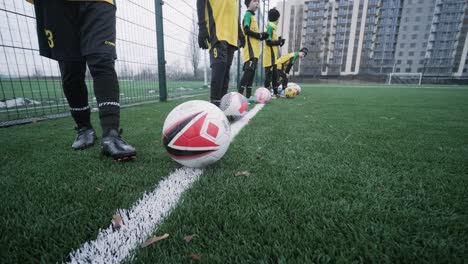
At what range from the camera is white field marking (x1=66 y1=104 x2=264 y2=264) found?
0.85 metres

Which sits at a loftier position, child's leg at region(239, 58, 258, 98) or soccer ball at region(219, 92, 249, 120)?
child's leg at region(239, 58, 258, 98)

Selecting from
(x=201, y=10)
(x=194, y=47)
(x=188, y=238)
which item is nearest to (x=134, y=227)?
(x=188, y=238)

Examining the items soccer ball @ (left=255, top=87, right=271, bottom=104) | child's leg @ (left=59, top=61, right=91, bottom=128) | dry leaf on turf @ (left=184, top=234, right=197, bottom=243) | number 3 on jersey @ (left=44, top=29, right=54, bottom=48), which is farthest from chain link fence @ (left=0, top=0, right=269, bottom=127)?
dry leaf on turf @ (left=184, top=234, right=197, bottom=243)

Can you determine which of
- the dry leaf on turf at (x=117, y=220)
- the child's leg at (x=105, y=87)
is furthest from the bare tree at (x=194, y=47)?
the dry leaf on turf at (x=117, y=220)

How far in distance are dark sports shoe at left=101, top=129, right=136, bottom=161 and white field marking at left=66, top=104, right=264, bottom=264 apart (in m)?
0.49

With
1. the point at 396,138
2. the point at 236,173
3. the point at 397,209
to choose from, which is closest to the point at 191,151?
the point at 236,173

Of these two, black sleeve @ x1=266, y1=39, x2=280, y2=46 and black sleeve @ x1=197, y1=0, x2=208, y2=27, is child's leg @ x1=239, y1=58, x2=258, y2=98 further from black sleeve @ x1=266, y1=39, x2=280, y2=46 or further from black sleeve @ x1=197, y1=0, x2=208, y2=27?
black sleeve @ x1=197, y1=0, x2=208, y2=27

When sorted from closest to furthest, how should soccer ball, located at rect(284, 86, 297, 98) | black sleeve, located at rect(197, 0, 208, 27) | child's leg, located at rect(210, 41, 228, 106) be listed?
black sleeve, located at rect(197, 0, 208, 27), child's leg, located at rect(210, 41, 228, 106), soccer ball, located at rect(284, 86, 297, 98)

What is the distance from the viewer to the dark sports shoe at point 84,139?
213 centimetres

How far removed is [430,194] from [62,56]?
2856 mm

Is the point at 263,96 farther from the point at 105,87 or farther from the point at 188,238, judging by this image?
the point at 188,238

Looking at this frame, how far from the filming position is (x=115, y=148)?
69.8 inches

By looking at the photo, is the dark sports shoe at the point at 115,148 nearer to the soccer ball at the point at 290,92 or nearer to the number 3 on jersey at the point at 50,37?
the number 3 on jersey at the point at 50,37

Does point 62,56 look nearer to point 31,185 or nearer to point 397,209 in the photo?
point 31,185
